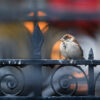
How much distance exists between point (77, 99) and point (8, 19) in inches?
109

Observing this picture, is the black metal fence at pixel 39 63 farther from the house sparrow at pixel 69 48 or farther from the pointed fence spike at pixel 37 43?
the house sparrow at pixel 69 48

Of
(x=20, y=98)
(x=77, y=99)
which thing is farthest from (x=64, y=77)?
(x=20, y=98)

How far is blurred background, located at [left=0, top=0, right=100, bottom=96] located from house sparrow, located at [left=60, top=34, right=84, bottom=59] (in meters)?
1.83

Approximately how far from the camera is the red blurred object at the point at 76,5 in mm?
4500

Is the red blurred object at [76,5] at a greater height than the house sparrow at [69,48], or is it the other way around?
the red blurred object at [76,5]

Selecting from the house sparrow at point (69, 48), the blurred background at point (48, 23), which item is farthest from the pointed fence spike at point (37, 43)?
the blurred background at point (48, 23)

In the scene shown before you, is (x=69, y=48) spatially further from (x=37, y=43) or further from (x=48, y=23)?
(x=48, y=23)

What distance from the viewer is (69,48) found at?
2525mm

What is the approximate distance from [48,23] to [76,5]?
483mm

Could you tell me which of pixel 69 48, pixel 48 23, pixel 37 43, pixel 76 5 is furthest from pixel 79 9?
pixel 37 43

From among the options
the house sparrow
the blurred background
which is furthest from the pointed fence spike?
the blurred background

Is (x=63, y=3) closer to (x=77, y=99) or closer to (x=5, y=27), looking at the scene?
(x=5, y=27)

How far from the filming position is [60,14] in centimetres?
457

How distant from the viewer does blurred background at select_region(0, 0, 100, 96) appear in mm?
4477
